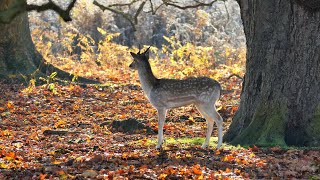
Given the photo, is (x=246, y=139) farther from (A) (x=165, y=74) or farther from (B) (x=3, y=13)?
(A) (x=165, y=74)

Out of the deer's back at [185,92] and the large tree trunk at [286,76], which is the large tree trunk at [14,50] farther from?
the large tree trunk at [286,76]

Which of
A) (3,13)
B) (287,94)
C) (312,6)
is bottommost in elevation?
(287,94)

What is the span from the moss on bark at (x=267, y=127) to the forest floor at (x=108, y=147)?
1.56 ft

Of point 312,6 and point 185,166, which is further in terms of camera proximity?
point 312,6

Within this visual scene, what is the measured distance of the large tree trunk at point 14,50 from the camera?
719 inches

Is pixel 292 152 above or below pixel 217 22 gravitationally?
below

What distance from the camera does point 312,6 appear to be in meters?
10.3

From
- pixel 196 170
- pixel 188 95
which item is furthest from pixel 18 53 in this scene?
pixel 196 170

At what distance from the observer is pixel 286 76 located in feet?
34.5

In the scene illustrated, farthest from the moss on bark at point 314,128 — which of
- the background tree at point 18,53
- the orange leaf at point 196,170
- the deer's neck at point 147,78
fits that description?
the background tree at point 18,53

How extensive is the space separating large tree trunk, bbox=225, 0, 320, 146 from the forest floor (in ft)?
2.22

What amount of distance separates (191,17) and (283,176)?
26.2m

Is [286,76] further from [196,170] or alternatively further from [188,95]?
[196,170]

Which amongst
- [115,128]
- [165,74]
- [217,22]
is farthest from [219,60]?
[115,128]
